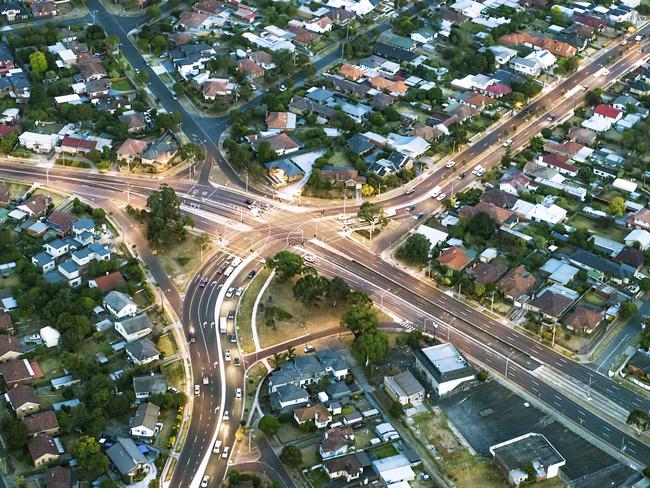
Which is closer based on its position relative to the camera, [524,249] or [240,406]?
[240,406]

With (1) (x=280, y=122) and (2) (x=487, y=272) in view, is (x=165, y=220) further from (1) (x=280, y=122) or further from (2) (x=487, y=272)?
(2) (x=487, y=272)

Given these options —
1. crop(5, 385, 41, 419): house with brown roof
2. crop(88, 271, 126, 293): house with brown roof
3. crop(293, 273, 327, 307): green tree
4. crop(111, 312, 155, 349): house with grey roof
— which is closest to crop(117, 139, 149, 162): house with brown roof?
crop(88, 271, 126, 293): house with brown roof

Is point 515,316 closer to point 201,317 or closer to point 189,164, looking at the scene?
point 201,317

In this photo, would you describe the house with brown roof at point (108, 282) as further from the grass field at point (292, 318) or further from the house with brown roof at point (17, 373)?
the grass field at point (292, 318)

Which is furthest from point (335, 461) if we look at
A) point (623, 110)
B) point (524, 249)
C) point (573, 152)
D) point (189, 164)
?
point (623, 110)

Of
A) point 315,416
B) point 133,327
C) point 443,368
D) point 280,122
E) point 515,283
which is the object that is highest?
point 280,122

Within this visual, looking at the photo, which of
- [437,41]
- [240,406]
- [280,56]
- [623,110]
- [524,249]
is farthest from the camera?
[437,41]

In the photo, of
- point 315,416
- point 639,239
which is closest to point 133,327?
point 315,416
